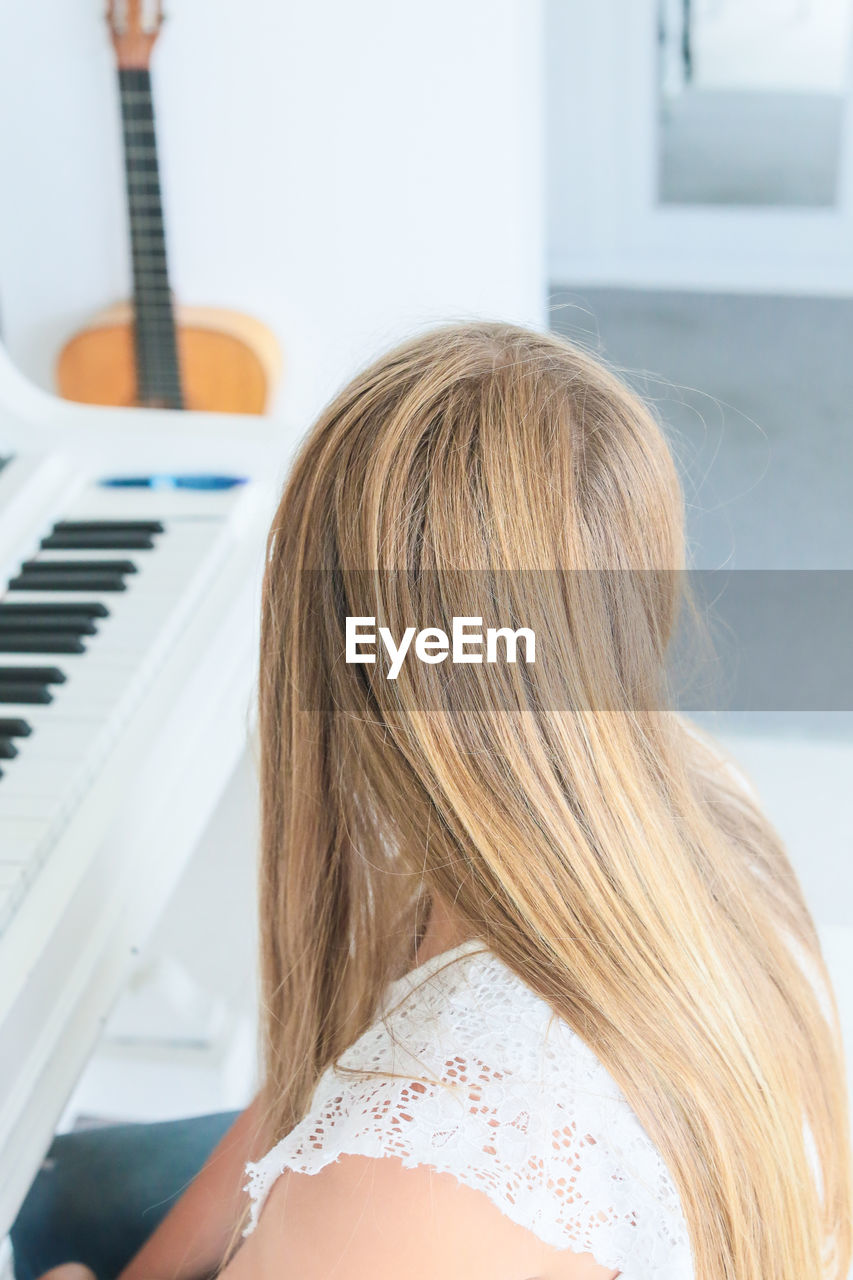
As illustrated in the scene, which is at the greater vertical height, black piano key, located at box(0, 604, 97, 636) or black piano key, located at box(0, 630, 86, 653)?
black piano key, located at box(0, 604, 97, 636)

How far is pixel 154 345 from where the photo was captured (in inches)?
81.9

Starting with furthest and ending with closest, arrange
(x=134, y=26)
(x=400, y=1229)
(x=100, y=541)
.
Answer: (x=134, y=26), (x=100, y=541), (x=400, y=1229)

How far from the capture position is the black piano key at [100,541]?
4.02 feet

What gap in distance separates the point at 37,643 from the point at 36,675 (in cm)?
5

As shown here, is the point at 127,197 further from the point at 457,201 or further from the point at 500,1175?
the point at 500,1175

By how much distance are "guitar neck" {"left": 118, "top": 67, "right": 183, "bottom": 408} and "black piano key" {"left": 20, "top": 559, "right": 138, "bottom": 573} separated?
3.13 ft

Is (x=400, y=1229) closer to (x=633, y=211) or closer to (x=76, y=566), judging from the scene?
(x=76, y=566)

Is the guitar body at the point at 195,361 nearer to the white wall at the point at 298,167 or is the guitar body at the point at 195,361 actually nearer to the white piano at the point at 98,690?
the white wall at the point at 298,167

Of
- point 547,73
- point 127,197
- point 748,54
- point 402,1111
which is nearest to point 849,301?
A: point 748,54

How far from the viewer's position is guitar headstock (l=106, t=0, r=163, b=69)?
1891 mm

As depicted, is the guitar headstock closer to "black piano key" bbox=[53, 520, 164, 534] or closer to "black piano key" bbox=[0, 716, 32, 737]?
"black piano key" bbox=[53, 520, 164, 534]
